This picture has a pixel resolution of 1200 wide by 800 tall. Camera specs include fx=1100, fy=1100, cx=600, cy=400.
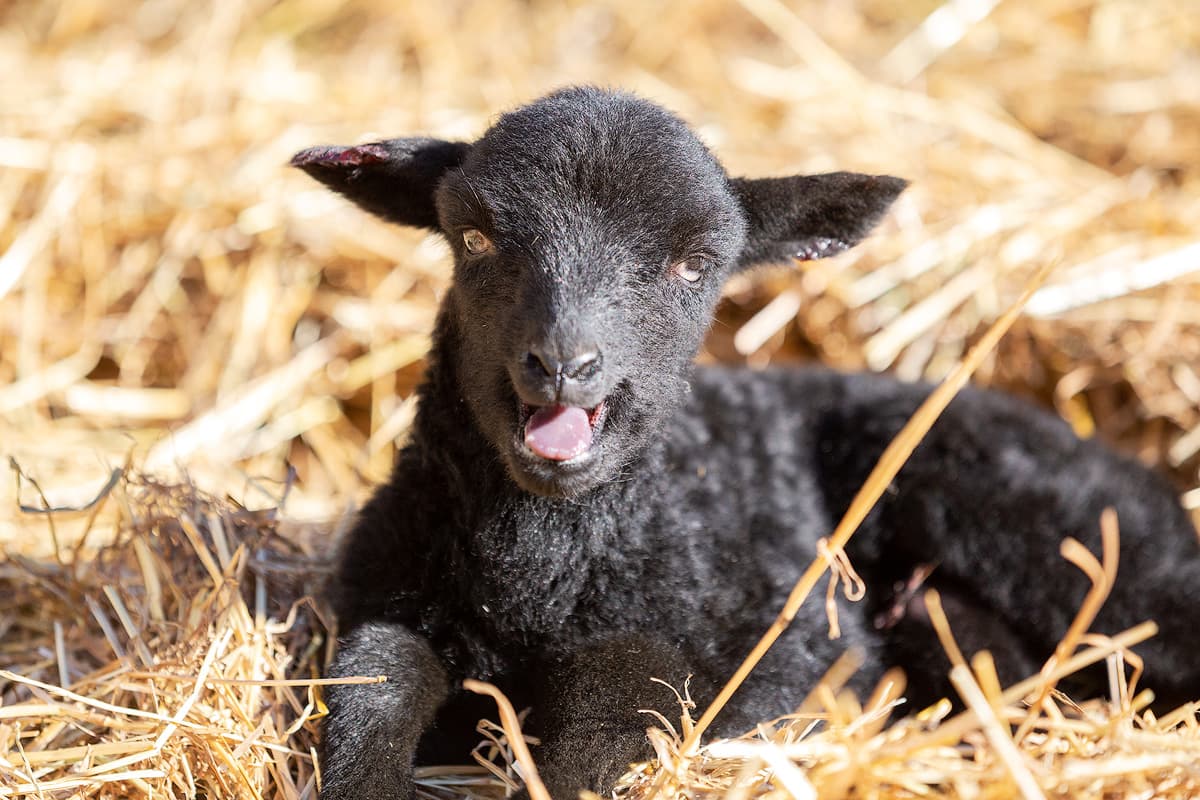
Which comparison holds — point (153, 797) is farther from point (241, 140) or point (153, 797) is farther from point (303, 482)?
point (241, 140)

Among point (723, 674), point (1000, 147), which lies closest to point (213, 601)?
point (723, 674)

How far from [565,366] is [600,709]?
94 cm

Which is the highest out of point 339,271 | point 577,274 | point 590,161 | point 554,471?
point 590,161

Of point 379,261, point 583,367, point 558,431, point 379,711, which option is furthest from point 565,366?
point 379,261

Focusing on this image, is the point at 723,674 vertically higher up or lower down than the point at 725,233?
lower down

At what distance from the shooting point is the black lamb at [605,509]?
2748 mm

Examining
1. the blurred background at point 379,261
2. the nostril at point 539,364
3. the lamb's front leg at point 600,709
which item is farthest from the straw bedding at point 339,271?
the nostril at point 539,364

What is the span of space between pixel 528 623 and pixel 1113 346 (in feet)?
11.7

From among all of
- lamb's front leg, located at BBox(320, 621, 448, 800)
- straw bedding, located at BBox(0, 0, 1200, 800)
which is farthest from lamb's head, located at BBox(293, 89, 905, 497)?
straw bedding, located at BBox(0, 0, 1200, 800)

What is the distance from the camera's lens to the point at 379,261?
5.71 metres

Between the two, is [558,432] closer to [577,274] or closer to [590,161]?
[577,274]

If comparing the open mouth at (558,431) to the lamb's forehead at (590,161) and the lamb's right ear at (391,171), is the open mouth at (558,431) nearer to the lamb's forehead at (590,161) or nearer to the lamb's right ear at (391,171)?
the lamb's forehead at (590,161)

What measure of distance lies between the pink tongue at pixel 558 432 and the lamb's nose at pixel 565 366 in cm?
12

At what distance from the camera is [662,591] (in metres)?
3.17
